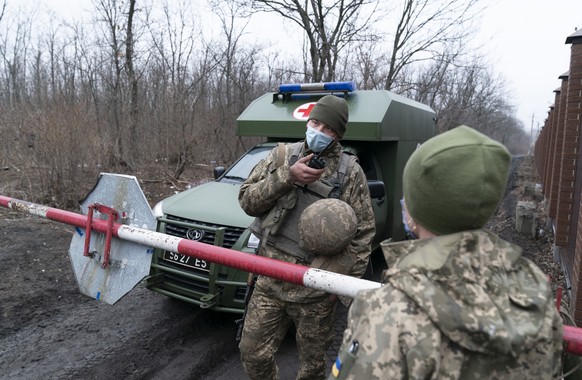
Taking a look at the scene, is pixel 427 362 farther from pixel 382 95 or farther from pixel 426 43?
pixel 426 43

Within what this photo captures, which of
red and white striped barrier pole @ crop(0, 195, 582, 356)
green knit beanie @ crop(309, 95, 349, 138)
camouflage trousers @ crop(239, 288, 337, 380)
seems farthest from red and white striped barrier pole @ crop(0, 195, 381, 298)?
green knit beanie @ crop(309, 95, 349, 138)

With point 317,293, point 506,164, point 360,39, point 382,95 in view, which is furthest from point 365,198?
point 360,39

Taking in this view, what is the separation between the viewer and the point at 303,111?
16.3 feet

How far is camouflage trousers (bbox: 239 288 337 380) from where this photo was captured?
2486 millimetres

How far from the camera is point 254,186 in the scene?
8.30 feet

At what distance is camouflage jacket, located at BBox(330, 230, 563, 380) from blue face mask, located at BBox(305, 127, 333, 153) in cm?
149

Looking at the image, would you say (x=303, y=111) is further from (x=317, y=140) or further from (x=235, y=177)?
(x=317, y=140)

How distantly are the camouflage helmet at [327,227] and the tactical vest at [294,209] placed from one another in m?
0.18

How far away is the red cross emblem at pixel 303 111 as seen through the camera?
4887mm

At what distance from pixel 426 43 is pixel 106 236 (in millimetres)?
15146

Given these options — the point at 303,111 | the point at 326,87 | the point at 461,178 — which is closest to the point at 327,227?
the point at 461,178

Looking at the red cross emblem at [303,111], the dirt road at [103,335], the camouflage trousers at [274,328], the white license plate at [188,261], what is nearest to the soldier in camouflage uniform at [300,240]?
the camouflage trousers at [274,328]

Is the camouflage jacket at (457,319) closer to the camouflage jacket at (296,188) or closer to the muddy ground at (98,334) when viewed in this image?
the camouflage jacket at (296,188)

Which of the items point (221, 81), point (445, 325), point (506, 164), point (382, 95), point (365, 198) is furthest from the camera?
point (221, 81)
